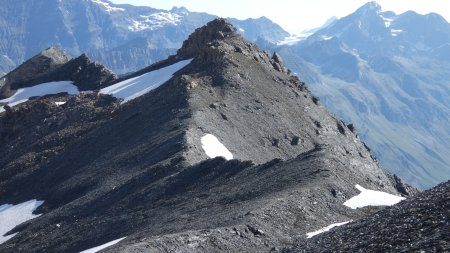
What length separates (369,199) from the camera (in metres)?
53.9

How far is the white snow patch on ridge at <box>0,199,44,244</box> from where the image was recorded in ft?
217

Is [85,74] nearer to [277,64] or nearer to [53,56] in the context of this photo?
[53,56]

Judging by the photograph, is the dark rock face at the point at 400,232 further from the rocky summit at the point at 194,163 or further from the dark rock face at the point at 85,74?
the dark rock face at the point at 85,74

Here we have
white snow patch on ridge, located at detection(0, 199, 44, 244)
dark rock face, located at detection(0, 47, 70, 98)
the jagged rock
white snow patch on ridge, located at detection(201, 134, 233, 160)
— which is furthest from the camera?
dark rock face, located at detection(0, 47, 70, 98)

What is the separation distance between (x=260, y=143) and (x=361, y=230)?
1625 inches

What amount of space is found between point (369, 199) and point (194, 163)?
17.2 m

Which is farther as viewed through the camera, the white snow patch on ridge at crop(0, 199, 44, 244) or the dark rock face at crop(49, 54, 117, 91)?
the dark rock face at crop(49, 54, 117, 91)

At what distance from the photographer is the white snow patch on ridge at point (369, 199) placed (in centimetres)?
5186

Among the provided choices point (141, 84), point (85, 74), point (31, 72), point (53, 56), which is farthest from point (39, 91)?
point (141, 84)

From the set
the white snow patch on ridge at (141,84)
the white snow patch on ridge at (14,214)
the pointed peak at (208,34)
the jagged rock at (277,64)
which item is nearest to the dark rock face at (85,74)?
the white snow patch on ridge at (141,84)

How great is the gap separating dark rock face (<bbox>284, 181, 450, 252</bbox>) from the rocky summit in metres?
5.35

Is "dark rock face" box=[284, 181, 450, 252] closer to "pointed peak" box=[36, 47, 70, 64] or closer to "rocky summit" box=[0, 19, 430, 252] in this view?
"rocky summit" box=[0, 19, 430, 252]

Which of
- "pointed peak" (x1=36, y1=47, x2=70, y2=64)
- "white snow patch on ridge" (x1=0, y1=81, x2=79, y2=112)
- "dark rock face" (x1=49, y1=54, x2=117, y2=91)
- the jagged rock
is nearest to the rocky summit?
the jagged rock

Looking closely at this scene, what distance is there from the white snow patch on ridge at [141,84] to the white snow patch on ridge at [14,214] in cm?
2802
